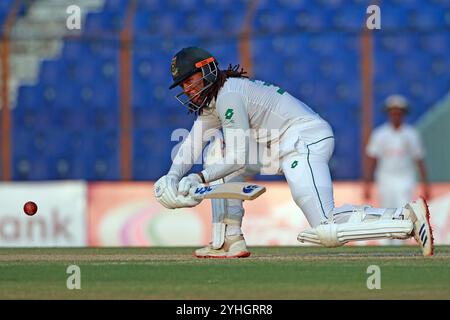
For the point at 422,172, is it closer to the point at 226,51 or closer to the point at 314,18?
the point at 226,51

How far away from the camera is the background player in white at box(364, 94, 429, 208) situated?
12914mm

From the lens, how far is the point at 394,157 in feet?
42.9

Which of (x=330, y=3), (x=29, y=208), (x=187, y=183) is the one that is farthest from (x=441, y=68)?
(x=29, y=208)

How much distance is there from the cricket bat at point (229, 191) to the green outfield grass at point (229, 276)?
43 centimetres

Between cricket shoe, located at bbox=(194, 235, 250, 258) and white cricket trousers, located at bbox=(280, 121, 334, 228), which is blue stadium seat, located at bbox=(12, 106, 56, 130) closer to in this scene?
cricket shoe, located at bbox=(194, 235, 250, 258)

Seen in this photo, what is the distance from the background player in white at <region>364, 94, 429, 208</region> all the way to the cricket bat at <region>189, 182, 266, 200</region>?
507 cm

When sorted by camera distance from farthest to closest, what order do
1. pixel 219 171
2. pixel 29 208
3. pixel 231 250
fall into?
1. pixel 231 250
2. pixel 29 208
3. pixel 219 171

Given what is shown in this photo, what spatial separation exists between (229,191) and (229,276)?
1055 millimetres

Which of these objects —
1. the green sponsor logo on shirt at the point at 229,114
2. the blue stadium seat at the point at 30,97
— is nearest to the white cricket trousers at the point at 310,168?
the green sponsor logo on shirt at the point at 229,114

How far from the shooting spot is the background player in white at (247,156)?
25.5ft

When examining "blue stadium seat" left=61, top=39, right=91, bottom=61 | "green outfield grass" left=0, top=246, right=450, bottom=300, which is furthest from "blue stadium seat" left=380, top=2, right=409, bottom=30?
"green outfield grass" left=0, top=246, right=450, bottom=300

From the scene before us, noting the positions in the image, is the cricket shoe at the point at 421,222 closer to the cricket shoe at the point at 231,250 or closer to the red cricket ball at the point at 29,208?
the cricket shoe at the point at 231,250
